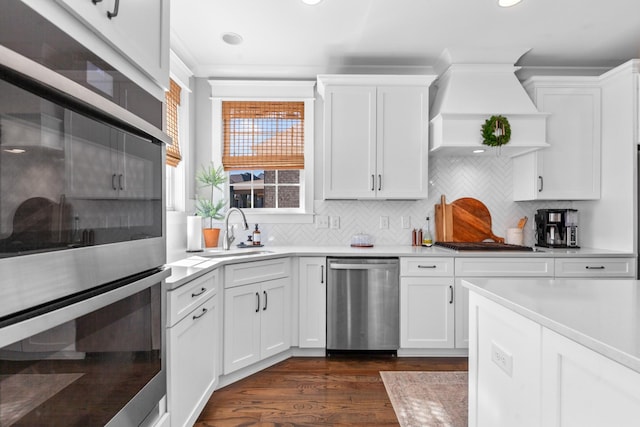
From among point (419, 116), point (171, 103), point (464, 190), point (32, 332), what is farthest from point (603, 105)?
point (32, 332)

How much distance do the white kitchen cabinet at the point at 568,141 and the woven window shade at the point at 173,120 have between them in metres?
3.18

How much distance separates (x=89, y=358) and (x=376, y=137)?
2.83m

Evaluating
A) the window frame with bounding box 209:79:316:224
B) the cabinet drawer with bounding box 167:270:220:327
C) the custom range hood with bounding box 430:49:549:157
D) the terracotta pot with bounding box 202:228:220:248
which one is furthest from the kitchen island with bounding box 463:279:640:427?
the terracotta pot with bounding box 202:228:220:248

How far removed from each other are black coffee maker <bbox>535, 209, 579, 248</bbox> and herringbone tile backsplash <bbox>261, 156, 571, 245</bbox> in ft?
0.74

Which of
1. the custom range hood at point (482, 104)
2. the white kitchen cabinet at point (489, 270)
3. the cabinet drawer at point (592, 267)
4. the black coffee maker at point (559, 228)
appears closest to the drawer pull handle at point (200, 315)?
the white kitchen cabinet at point (489, 270)

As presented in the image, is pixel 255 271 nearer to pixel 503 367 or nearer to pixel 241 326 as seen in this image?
pixel 241 326

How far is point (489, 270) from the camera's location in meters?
2.98

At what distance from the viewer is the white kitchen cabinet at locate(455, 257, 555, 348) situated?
2.96 meters

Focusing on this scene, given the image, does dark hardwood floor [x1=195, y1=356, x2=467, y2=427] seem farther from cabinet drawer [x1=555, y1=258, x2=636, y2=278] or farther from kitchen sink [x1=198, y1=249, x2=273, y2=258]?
cabinet drawer [x1=555, y1=258, x2=636, y2=278]

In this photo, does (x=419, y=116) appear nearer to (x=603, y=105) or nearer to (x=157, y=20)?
(x=603, y=105)

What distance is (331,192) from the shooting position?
3246 mm

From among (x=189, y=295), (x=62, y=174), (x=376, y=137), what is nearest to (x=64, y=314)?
(x=62, y=174)

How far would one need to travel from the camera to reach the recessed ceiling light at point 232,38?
2.89 metres

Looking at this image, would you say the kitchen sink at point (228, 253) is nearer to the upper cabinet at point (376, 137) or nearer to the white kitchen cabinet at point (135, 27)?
the upper cabinet at point (376, 137)
